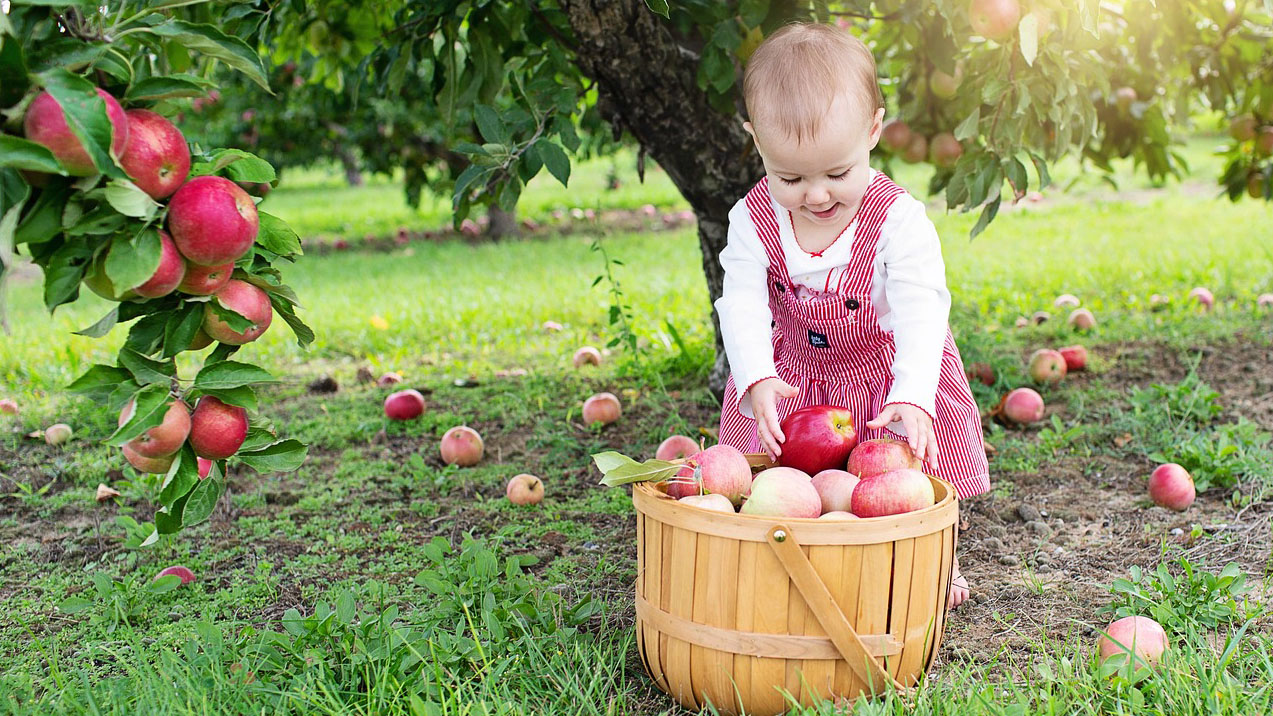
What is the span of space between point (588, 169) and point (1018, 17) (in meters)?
18.1

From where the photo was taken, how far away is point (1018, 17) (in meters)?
2.45

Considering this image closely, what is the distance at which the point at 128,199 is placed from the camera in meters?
1.25

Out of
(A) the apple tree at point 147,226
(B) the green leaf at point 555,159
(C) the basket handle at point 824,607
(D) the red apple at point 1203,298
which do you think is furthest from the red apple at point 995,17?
(D) the red apple at point 1203,298

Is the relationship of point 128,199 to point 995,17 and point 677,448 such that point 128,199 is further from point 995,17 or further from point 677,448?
point 995,17

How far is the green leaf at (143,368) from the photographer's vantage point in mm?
1429

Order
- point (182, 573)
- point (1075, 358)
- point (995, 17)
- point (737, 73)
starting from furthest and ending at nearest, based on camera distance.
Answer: point (1075, 358), point (737, 73), point (995, 17), point (182, 573)

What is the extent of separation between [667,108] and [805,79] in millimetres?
1218

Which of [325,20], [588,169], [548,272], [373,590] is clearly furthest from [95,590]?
[588,169]

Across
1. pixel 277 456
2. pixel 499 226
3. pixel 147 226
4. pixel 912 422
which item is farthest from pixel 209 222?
pixel 499 226

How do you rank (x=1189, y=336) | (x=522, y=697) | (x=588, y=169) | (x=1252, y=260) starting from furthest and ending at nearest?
1. (x=588, y=169)
2. (x=1252, y=260)
3. (x=1189, y=336)
4. (x=522, y=697)

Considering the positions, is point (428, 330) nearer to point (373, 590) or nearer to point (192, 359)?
point (192, 359)

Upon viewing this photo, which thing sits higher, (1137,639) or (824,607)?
(824,607)

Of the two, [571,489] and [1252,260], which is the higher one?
[1252,260]

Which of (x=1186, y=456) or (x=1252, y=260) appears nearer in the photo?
(x=1186, y=456)
